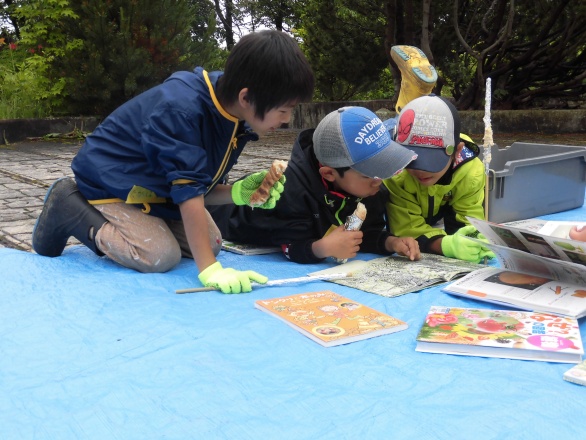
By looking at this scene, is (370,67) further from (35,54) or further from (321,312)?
(321,312)

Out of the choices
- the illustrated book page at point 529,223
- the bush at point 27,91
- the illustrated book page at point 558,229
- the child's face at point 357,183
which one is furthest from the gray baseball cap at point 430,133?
the bush at point 27,91

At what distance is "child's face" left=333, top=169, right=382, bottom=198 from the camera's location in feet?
6.98

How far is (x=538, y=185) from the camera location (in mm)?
2984

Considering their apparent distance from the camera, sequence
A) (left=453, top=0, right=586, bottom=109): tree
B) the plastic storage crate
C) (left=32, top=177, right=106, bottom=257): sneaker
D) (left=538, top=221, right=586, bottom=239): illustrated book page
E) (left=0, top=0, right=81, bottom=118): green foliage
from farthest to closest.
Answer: (left=0, top=0, right=81, bottom=118): green foliage, (left=453, top=0, right=586, bottom=109): tree, the plastic storage crate, (left=32, top=177, right=106, bottom=257): sneaker, (left=538, top=221, right=586, bottom=239): illustrated book page

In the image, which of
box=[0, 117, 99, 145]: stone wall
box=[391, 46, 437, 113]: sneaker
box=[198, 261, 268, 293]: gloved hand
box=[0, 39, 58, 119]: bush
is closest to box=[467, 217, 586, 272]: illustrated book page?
box=[198, 261, 268, 293]: gloved hand

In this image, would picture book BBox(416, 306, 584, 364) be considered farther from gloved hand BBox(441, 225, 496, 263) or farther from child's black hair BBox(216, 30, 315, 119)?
child's black hair BBox(216, 30, 315, 119)

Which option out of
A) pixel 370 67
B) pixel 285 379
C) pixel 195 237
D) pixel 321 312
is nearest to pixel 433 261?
pixel 321 312

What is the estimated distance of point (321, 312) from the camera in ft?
5.41

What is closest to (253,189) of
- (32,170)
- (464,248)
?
(464,248)

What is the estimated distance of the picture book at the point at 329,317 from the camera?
1498 millimetres

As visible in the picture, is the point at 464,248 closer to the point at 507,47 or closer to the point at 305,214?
the point at 305,214

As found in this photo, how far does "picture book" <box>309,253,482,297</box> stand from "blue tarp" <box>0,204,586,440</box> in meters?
0.08

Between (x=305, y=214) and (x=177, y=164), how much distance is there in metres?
0.54

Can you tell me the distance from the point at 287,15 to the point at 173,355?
1090 cm
